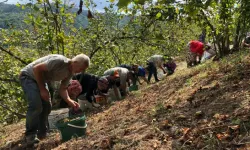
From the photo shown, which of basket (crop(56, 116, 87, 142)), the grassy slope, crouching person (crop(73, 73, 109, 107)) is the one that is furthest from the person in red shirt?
basket (crop(56, 116, 87, 142))

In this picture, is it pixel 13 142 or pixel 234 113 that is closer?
pixel 234 113

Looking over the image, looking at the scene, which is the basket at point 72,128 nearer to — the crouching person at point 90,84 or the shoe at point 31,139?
the shoe at point 31,139

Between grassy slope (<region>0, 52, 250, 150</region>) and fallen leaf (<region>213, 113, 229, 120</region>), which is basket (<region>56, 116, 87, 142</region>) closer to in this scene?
grassy slope (<region>0, 52, 250, 150</region>)

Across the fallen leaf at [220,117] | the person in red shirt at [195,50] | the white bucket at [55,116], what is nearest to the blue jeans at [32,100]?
the white bucket at [55,116]

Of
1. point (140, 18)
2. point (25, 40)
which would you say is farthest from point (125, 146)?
point (140, 18)

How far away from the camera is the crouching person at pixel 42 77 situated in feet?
14.3

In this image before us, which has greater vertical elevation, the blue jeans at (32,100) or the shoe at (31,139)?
the blue jeans at (32,100)

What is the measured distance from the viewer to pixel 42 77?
4.45 metres

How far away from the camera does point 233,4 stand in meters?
8.20

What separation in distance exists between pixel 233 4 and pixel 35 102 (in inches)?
234

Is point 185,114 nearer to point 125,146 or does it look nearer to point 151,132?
point 151,132

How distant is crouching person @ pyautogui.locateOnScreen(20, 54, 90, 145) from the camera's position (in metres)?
4.36

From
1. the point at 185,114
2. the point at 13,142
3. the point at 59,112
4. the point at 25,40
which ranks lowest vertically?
the point at 13,142

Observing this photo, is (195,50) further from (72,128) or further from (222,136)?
(222,136)
